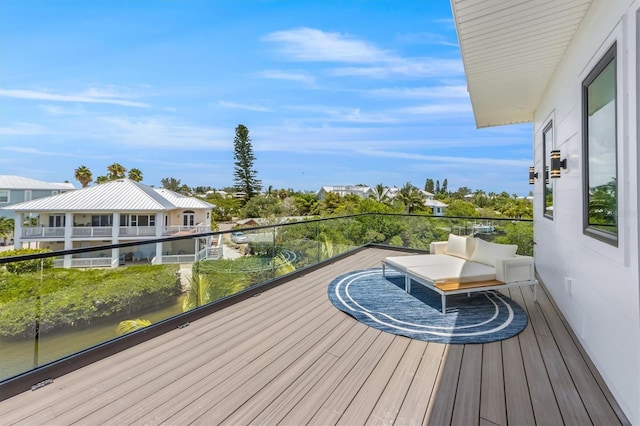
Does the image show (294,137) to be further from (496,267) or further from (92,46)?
(496,267)

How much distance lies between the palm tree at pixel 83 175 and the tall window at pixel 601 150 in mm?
41796

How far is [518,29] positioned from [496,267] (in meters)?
2.69

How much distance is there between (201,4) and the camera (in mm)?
7676

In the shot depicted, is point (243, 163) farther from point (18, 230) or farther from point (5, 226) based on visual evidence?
point (5, 226)

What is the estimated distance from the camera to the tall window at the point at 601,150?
1956 millimetres

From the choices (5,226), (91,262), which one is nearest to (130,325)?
(91,262)

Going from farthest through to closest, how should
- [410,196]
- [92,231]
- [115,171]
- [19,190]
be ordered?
[115,171] < [410,196] < [19,190] < [92,231]

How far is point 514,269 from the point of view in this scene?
3.69m

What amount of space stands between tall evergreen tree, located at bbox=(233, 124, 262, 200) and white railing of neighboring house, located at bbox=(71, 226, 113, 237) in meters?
15.0

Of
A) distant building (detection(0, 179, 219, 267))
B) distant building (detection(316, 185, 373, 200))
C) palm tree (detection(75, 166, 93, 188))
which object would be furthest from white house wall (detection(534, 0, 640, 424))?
palm tree (detection(75, 166, 93, 188))

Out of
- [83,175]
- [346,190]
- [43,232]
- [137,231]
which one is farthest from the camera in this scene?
[346,190]

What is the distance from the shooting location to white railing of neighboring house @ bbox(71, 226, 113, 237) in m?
16.2

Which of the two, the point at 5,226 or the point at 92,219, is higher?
the point at 92,219

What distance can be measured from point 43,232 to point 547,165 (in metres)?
21.1
